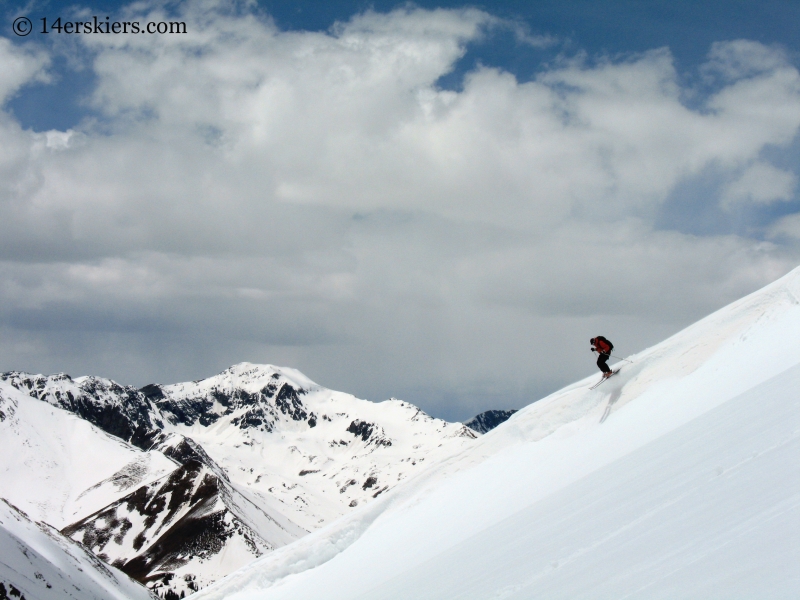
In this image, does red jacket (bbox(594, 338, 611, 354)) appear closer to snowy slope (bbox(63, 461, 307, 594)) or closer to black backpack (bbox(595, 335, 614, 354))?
black backpack (bbox(595, 335, 614, 354))

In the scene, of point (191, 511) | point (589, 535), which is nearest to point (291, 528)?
point (191, 511)

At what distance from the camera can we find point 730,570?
6.95m

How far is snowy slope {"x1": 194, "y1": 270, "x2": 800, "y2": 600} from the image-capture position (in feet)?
25.8

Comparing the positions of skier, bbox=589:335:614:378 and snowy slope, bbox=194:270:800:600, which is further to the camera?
skier, bbox=589:335:614:378

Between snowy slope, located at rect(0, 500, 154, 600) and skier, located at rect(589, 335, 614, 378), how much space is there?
200 ft

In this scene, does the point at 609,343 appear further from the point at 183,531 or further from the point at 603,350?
the point at 183,531

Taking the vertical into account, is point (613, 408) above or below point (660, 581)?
above

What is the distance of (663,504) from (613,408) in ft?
34.9

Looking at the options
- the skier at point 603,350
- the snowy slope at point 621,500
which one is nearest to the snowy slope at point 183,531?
the snowy slope at point 621,500

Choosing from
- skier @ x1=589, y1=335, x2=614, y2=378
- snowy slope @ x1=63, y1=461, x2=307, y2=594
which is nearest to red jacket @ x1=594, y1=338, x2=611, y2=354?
skier @ x1=589, y1=335, x2=614, y2=378

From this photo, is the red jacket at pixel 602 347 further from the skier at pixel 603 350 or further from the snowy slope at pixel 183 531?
the snowy slope at pixel 183 531

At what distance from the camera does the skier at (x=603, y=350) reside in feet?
70.0

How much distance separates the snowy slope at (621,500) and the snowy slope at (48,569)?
56305mm

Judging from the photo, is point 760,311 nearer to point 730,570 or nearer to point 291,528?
point 730,570
